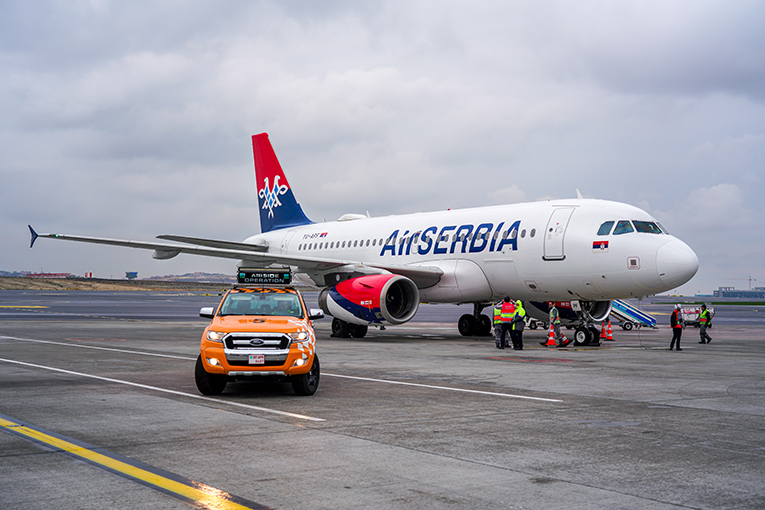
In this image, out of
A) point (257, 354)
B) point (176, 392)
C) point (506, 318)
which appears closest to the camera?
point (257, 354)

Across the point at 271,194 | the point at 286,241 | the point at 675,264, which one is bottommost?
the point at 675,264

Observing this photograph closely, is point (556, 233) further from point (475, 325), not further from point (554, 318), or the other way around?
point (475, 325)

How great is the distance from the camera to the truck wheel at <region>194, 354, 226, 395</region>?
11.1m

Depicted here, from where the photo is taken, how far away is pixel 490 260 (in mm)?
24047

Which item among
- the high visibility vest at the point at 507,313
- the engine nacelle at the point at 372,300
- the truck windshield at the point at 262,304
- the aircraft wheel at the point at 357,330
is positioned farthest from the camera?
the aircraft wheel at the point at 357,330

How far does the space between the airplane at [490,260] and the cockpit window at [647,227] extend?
0.04 m

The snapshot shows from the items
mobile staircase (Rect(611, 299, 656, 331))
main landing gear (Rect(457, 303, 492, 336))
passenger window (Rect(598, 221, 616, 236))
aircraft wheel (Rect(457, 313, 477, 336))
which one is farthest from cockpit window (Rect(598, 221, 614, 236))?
mobile staircase (Rect(611, 299, 656, 331))

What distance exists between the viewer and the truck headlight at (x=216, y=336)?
36.2 ft

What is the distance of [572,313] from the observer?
26.0 m

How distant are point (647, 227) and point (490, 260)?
16.7 feet

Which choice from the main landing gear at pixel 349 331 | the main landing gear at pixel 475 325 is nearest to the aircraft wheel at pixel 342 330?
the main landing gear at pixel 349 331

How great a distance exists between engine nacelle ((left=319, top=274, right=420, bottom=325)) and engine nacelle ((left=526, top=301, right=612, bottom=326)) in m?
5.13

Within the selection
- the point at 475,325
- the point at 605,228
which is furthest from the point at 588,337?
the point at 475,325

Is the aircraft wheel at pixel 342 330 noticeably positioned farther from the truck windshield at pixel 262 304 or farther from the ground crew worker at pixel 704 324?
the truck windshield at pixel 262 304
